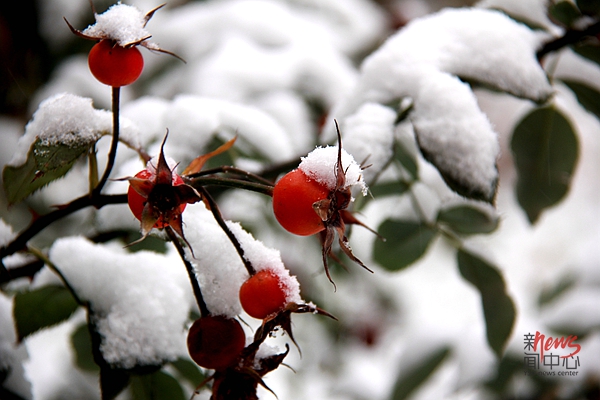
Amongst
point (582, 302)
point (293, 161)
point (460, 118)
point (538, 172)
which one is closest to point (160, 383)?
point (293, 161)

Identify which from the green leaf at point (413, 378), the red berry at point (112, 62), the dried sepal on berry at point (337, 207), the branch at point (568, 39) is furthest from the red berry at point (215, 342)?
the green leaf at point (413, 378)

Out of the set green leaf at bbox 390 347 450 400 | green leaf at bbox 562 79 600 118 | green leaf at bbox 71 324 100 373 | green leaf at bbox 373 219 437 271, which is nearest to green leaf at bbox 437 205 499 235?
green leaf at bbox 373 219 437 271

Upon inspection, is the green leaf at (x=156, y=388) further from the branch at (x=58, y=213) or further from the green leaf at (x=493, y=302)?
the green leaf at (x=493, y=302)

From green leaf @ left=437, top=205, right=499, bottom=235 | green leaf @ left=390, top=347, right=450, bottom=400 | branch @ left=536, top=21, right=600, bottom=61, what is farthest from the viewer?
green leaf @ left=390, top=347, right=450, bottom=400

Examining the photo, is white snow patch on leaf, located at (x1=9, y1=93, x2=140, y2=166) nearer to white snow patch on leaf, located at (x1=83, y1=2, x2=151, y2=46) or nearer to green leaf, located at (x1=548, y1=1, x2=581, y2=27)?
white snow patch on leaf, located at (x1=83, y1=2, x2=151, y2=46)

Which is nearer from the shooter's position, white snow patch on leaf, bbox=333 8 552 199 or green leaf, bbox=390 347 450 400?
white snow patch on leaf, bbox=333 8 552 199

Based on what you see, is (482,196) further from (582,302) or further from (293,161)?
(582,302)

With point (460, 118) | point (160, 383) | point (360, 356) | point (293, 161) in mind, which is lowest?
point (360, 356)
